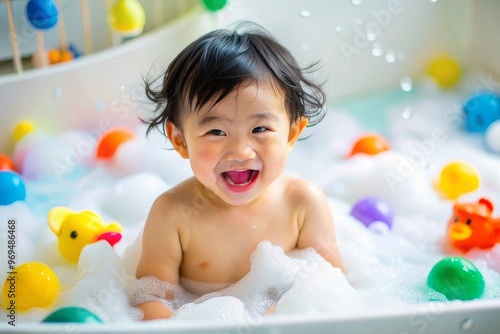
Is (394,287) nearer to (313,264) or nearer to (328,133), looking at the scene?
(313,264)

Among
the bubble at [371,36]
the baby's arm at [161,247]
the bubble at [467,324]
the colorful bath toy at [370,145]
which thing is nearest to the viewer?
the bubble at [467,324]

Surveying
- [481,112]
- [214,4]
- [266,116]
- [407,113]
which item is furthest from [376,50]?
[266,116]

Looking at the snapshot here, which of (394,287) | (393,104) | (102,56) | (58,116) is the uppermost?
(102,56)

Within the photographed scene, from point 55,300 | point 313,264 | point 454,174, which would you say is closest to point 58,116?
point 55,300

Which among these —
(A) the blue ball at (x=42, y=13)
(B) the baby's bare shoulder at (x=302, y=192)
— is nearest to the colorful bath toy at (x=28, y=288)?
(B) the baby's bare shoulder at (x=302, y=192)

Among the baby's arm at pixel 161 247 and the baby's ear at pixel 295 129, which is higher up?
the baby's ear at pixel 295 129

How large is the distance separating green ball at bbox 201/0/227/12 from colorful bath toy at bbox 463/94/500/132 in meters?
0.71

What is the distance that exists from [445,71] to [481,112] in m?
0.22

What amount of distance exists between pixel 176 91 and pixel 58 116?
70 centimetres

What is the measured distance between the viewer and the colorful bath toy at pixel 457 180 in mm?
1783

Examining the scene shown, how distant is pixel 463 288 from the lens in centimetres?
139

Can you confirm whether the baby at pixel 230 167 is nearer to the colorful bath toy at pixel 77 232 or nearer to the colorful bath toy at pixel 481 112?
the colorful bath toy at pixel 77 232

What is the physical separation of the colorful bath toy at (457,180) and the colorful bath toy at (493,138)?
0.19m

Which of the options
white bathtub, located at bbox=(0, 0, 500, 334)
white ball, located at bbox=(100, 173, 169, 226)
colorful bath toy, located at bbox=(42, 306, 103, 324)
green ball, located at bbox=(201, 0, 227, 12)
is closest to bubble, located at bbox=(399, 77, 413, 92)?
white bathtub, located at bbox=(0, 0, 500, 334)
